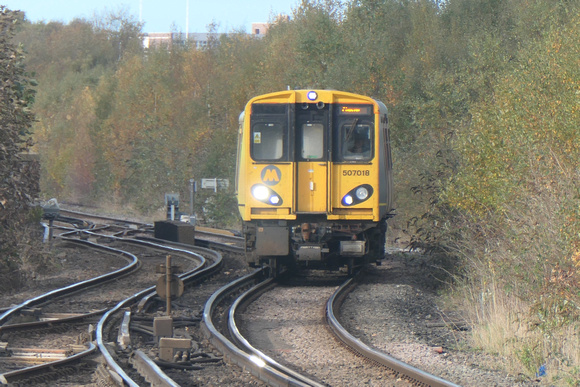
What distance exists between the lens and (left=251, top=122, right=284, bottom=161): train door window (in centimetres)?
1294

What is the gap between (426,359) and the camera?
24.7ft

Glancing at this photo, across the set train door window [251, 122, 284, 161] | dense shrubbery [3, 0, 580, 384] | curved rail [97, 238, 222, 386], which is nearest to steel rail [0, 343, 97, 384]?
curved rail [97, 238, 222, 386]

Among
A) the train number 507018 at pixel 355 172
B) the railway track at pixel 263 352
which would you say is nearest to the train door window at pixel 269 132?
the train number 507018 at pixel 355 172

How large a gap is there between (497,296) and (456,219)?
16.3 feet

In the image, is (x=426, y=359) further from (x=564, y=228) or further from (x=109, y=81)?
(x=109, y=81)

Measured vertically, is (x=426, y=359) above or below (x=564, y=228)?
below

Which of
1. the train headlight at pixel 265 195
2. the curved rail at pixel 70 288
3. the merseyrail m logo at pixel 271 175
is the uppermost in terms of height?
the merseyrail m logo at pixel 271 175

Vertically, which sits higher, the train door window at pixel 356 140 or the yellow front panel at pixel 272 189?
the train door window at pixel 356 140

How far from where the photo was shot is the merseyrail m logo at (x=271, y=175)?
1282cm

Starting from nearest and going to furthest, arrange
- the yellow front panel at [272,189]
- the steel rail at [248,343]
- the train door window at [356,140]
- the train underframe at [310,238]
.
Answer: the steel rail at [248,343]
the yellow front panel at [272,189]
the train underframe at [310,238]
the train door window at [356,140]

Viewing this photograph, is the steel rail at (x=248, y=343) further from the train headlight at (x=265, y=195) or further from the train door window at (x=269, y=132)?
the train door window at (x=269, y=132)

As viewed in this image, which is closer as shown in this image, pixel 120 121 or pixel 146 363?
pixel 146 363

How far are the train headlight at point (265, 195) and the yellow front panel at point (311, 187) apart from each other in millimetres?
362

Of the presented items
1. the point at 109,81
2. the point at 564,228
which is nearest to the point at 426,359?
the point at 564,228
